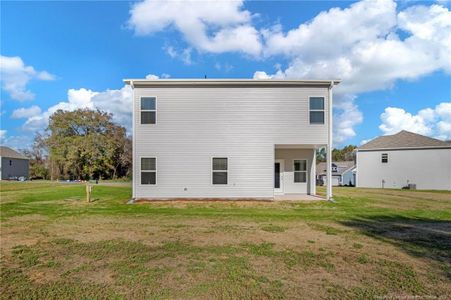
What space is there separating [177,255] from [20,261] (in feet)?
8.77

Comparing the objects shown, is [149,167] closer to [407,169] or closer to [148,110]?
[148,110]

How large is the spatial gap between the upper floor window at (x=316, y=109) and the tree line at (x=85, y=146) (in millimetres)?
Answer: 35556

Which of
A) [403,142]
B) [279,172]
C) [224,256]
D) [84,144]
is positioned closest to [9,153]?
[84,144]

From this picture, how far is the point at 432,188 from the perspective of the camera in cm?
2645

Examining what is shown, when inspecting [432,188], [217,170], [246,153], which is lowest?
[432,188]

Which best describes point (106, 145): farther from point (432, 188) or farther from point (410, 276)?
point (410, 276)

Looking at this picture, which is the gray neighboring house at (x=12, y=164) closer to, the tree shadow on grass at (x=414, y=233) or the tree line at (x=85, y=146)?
the tree line at (x=85, y=146)

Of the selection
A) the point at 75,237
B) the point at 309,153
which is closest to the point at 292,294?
the point at 75,237

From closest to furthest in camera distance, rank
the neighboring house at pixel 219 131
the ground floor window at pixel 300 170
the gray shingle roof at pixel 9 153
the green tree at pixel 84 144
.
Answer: the neighboring house at pixel 219 131 < the ground floor window at pixel 300 170 < the green tree at pixel 84 144 < the gray shingle roof at pixel 9 153

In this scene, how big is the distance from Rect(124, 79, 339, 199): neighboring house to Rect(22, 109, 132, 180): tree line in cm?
3172

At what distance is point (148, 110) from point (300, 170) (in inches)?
342

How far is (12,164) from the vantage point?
50.4 m

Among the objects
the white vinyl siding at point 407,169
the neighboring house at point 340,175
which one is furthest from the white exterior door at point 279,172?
the neighboring house at point 340,175

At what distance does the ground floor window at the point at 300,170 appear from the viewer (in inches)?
619
